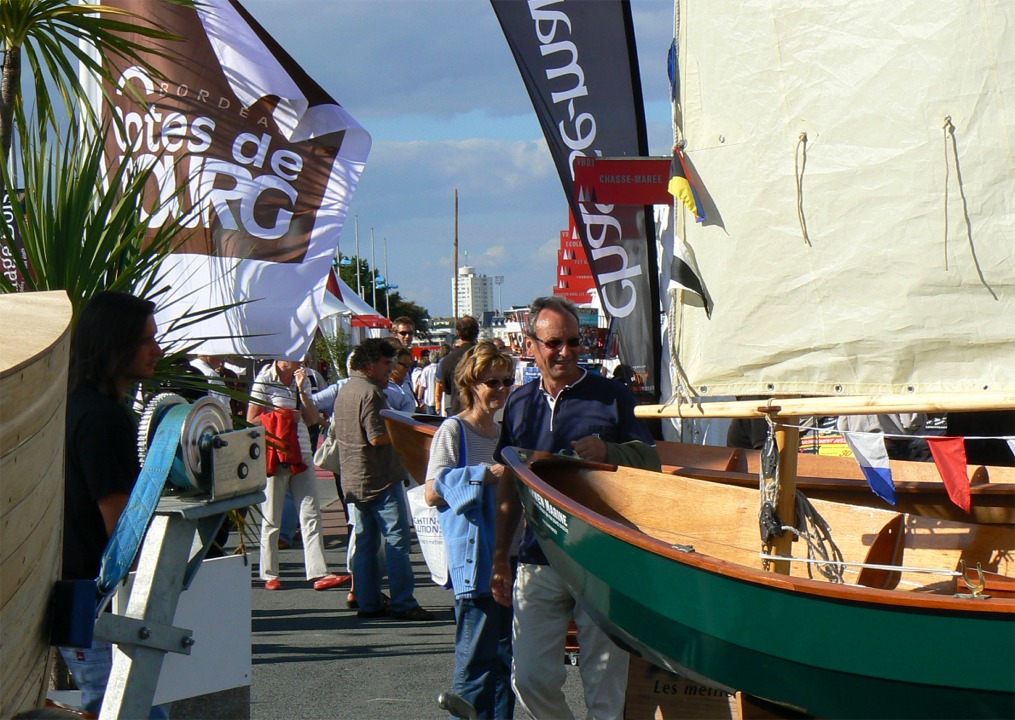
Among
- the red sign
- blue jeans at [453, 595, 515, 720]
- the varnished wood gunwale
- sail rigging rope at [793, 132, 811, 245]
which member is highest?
the red sign

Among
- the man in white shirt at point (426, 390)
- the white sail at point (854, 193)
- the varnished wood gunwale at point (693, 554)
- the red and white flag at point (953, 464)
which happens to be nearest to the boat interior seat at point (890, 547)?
the varnished wood gunwale at point (693, 554)

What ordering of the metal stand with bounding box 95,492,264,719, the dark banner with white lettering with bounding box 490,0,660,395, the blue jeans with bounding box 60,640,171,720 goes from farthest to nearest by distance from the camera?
1. the dark banner with white lettering with bounding box 490,0,660,395
2. the blue jeans with bounding box 60,640,171,720
3. the metal stand with bounding box 95,492,264,719

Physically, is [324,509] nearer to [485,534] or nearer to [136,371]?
[485,534]

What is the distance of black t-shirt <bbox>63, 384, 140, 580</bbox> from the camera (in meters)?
3.03

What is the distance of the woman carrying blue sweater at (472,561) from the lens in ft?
14.9

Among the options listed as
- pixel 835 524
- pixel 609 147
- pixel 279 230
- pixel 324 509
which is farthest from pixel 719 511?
pixel 324 509

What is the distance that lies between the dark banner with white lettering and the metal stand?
571 centimetres

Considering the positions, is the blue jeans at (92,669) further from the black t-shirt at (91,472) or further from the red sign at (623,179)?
the red sign at (623,179)

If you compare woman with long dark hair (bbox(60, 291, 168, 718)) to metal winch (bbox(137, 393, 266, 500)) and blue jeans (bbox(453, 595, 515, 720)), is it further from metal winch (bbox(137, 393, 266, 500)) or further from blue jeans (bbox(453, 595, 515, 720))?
blue jeans (bbox(453, 595, 515, 720))

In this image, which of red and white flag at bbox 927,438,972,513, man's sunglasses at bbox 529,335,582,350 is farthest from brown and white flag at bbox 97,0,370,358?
red and white flag at bbox 927,438,972,513

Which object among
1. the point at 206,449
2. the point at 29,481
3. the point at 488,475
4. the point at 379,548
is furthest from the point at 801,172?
the point at 379,548

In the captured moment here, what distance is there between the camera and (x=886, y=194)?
12.1 ft

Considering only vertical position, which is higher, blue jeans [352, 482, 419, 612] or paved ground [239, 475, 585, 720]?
blue jeans [352, 482, 419, 612]

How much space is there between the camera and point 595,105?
8055 mm
